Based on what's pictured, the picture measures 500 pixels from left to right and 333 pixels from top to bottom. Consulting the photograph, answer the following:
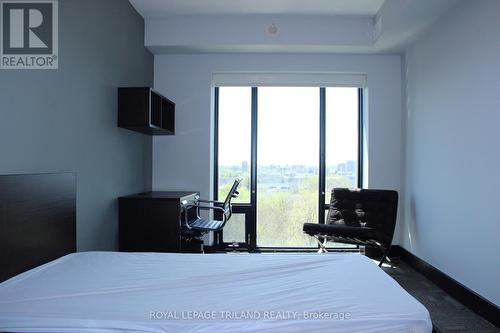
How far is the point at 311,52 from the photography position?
3.97 meters

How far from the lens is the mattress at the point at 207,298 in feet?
3.75

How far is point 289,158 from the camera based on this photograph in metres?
4.23

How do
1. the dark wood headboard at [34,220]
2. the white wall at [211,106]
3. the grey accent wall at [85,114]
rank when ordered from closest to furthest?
1. the dark wood headboard at [34,220]
2. the grey accent wall at [85,114]
3. the white wall at [211,106]

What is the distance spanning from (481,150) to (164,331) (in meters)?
2.63

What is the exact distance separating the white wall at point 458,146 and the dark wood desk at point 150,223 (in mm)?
2527

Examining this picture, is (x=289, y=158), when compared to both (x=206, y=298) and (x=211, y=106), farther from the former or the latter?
(x=206, y=298)

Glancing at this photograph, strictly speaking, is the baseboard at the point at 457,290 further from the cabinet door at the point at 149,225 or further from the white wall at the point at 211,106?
the cabinet door at the point at 149,225

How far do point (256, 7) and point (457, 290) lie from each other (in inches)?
134

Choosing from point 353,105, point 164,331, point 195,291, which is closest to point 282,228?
point 353,105

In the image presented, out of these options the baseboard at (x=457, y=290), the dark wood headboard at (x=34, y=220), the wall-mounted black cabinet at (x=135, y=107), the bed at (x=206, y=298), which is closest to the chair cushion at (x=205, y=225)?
the wall-mounted black cabinet at (x=135, y=107)

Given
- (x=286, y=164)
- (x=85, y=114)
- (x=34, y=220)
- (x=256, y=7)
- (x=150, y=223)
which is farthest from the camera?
(x=286, y=164)

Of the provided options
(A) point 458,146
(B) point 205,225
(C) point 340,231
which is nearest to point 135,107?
(B) point 205,225

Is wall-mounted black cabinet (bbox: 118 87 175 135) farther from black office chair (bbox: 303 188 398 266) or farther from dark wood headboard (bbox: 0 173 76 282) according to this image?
black office chair (bbox: 303 188 398 266)

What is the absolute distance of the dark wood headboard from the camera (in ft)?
5.20
